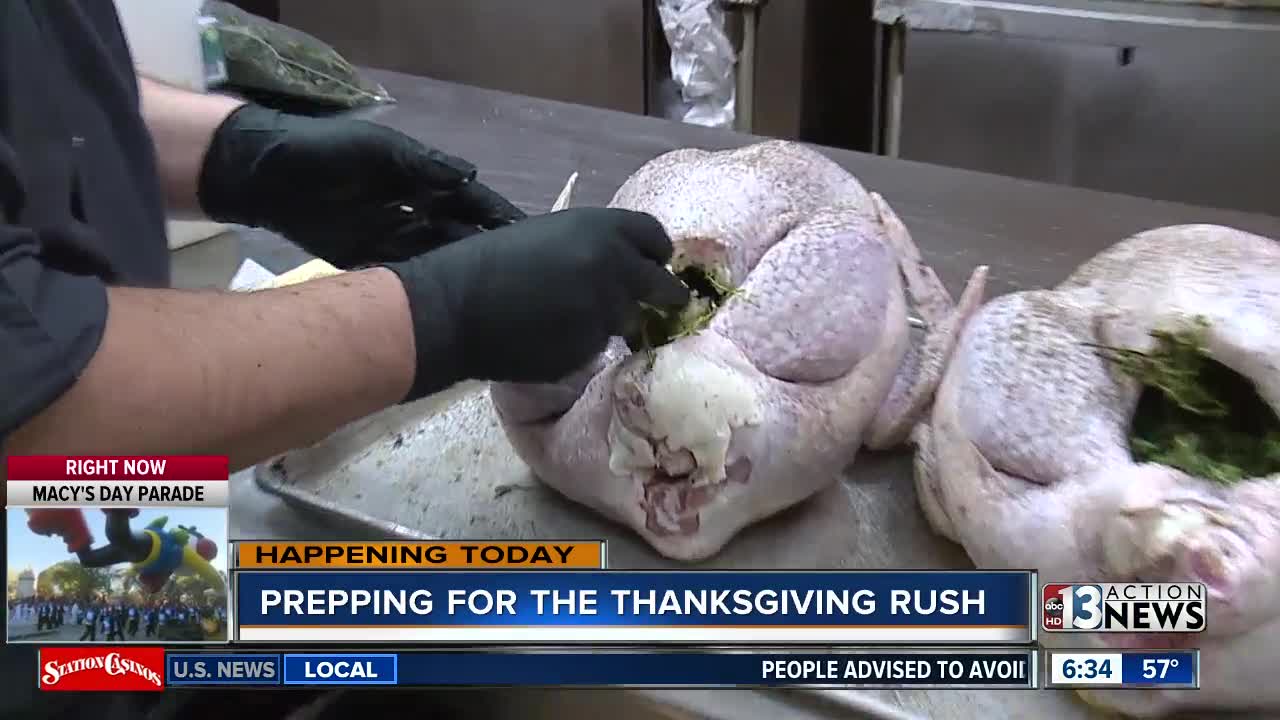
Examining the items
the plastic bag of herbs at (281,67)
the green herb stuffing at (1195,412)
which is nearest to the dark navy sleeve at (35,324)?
the green herb stuffing at (1195,412)

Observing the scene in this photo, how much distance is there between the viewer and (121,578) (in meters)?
0.79

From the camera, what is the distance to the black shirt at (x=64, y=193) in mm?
679

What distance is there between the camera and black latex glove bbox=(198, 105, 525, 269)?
1143 millimetres

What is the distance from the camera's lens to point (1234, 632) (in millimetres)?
755

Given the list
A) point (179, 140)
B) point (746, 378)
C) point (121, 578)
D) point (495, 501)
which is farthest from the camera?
point (179, 140)

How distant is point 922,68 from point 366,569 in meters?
1.69

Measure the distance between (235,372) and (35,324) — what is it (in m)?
0.12

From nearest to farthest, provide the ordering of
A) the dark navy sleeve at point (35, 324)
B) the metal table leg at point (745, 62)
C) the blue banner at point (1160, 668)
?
1. the dark navy sleeve at point (35, 324)
2. the blue banner at point (1160, 668)
3. the metal table leg at point (745, 62)

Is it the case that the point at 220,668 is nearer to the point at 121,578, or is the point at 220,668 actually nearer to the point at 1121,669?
the point at 121,578

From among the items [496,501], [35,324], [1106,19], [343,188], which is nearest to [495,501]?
[496,501]

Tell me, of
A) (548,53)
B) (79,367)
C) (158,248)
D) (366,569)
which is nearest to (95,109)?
(158,248)

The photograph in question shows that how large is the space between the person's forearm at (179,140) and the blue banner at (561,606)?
0.57 meters

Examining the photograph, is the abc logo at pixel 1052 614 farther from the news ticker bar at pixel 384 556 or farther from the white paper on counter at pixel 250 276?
the white paper on counter at pixel 250 276

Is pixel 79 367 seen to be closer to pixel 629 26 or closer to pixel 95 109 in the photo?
pixel 95 109
